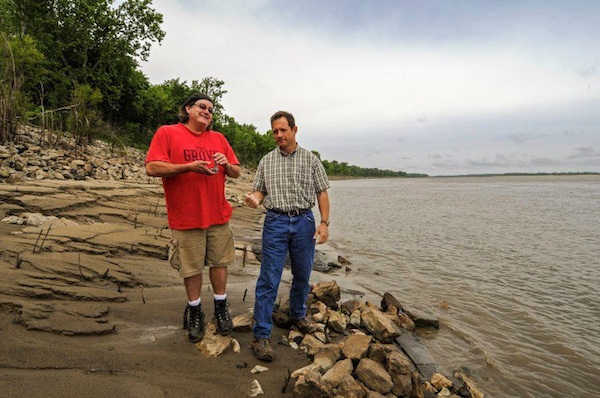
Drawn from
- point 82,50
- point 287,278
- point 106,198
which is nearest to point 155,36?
point 82,50

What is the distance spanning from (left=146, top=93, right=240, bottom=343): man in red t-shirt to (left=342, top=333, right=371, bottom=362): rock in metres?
1.26

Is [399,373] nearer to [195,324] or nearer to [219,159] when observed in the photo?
[195,324]

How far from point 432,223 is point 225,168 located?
1570 cm

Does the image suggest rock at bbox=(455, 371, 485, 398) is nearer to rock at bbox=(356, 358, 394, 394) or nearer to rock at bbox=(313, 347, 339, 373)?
rock at bbox=(356, 358, 394, 394)

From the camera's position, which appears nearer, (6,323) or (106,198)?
(6,323)

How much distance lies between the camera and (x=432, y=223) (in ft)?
55.9

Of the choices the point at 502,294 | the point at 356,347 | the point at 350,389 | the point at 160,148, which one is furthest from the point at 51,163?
the point at 502,294

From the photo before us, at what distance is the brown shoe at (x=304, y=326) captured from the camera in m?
3.89

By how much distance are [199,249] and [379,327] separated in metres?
2.47

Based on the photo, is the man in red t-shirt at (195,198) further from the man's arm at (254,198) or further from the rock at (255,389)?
the rock at (255,389)

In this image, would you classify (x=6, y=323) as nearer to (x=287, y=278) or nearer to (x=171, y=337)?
(x=171, y=337)

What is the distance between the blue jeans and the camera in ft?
11.2

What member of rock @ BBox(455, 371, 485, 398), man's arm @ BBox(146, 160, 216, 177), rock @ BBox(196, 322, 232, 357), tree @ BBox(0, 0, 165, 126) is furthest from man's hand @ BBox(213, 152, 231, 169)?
tree @ BBox(0, 0, 165, 126)

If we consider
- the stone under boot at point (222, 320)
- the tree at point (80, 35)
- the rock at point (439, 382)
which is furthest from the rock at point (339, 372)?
the tree at point (80, 35)
